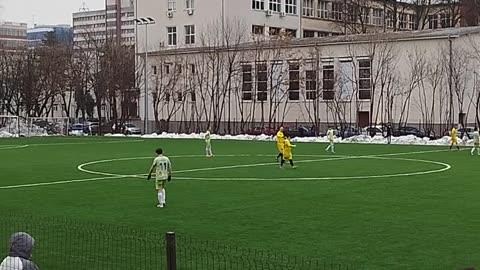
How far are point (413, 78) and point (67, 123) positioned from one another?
41.6 meters

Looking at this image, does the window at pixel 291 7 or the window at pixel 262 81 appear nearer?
the window at pixel 262 81

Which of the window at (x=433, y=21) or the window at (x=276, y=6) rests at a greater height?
the window at (x=276, y=6)

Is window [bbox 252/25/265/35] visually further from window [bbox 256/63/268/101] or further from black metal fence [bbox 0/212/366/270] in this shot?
black metal fence [bbox 0/212/366/270]

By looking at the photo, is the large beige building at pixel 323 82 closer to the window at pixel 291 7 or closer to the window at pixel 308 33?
the window at pixel 291 7

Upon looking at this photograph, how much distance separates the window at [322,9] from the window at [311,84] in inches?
1086

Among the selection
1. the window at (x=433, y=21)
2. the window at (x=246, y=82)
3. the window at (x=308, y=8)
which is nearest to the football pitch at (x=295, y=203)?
the window at (x=246, y=82)

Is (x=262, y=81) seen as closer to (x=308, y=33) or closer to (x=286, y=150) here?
(x=308, y=33)

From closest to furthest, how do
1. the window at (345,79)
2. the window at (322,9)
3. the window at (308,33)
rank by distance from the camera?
the window at (345,79)
the window at (308,33)
the window at (322,9)

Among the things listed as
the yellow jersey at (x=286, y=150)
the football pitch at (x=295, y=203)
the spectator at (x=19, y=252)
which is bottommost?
the football pitch at (x=295, y=203)

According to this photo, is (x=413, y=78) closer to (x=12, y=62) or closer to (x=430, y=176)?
(x=430, y=176)

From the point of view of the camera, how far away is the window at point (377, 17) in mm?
106044

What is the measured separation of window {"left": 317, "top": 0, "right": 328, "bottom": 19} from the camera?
10531 cm

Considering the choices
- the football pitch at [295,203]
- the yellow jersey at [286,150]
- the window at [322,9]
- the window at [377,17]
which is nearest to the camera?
the football pitch at [295,203]

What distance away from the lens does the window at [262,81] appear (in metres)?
82.0
